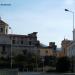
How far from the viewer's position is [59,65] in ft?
251

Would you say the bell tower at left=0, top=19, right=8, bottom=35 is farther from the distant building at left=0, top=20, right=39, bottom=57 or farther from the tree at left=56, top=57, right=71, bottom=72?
the tree at left=56, top=57, right=71, bottom=72

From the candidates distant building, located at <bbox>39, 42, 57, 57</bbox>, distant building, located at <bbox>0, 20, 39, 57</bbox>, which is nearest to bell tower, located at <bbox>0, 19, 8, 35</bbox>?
distant building, located at <bbox>0, 20, 39, 57</bbox>

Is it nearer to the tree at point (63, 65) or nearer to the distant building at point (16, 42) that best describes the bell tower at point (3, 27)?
the distant building at point (16, 42)

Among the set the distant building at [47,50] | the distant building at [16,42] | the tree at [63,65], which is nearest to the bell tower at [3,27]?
the distant building at [16,42]

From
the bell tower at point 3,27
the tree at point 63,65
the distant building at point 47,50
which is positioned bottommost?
the tree at point 63,65

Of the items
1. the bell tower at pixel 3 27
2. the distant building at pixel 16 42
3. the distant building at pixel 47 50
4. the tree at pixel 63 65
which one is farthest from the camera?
the distant building at pixel 47 50

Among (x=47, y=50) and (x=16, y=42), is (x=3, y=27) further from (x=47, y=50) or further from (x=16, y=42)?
(x=47, y=50)

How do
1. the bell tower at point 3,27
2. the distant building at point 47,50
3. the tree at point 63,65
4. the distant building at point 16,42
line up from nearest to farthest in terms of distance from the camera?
1. the tree at point 63,65
2. the distant building at point 16,42
3. the bell tower at point 3,27
4. the distant building at point 47,50

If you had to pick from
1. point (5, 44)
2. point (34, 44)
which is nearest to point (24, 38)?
point (34, 44)

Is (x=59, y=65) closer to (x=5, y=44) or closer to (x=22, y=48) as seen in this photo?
(x=5, y=44)

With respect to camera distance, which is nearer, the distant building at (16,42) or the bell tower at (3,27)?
the distant building at (16,42)

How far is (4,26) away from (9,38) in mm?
11403

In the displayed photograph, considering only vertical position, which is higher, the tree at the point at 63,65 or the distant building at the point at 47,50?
the distant building at the point at 47,50

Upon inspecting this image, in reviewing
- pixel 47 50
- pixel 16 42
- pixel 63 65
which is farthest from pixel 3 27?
pixel 63 65
